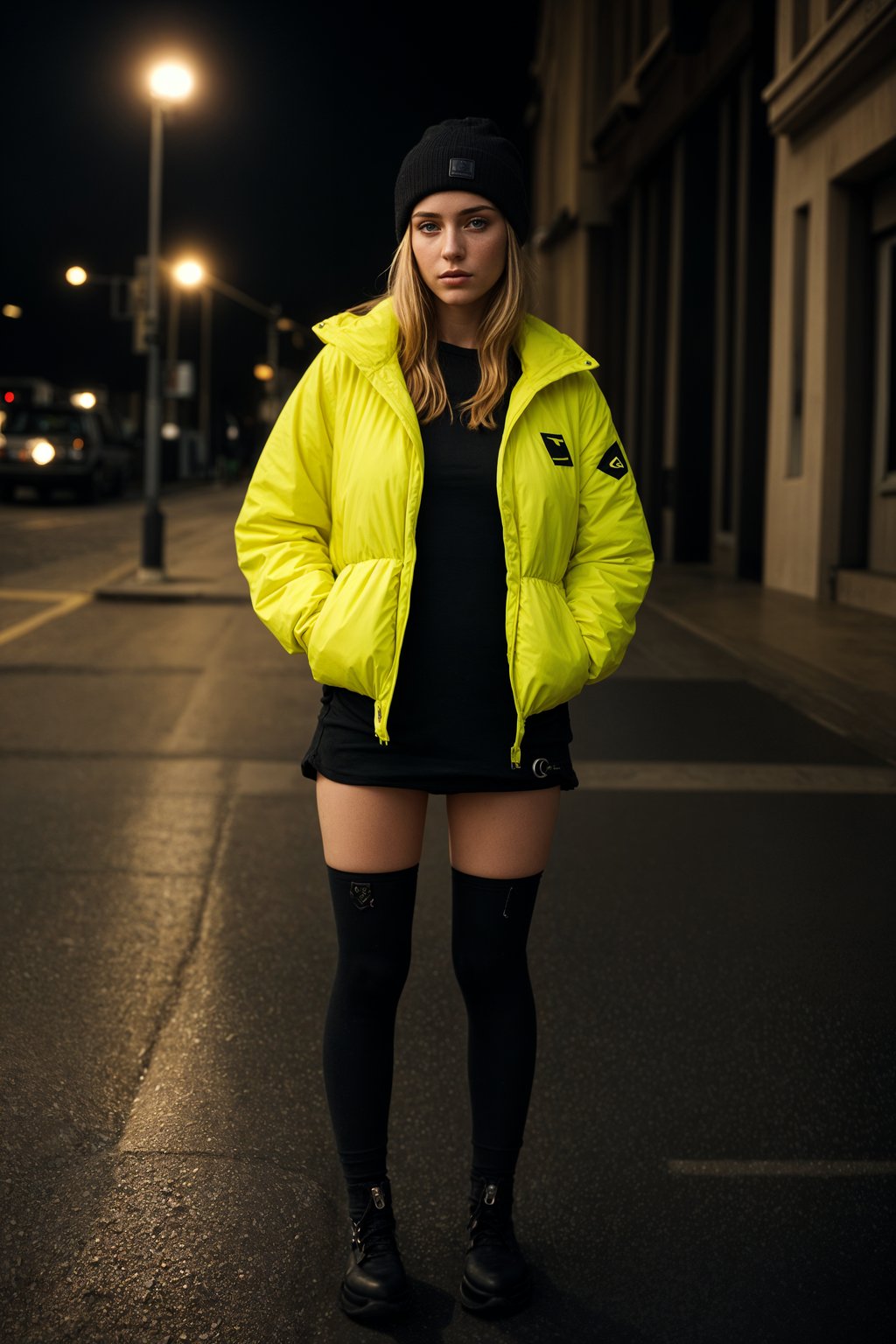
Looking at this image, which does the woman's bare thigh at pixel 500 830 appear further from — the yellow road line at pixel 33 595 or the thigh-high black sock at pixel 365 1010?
the yellow road line at pixel 33 595

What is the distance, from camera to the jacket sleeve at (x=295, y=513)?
9.46ft

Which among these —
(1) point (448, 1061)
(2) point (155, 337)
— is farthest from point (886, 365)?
(1) point (448, 1061)

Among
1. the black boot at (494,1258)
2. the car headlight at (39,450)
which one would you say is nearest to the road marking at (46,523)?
the car headlight at (39,450)

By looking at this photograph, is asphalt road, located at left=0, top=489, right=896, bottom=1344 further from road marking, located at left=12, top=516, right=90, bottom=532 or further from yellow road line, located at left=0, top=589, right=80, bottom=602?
road marking, located at left=12, top=516, right=90, bottom=532

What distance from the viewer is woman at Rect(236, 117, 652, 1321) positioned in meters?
2.82

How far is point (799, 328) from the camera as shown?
1789 centimetres

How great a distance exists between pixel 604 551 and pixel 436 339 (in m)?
0.49

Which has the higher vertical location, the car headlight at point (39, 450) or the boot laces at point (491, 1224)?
the car headlight at point (39, 450)

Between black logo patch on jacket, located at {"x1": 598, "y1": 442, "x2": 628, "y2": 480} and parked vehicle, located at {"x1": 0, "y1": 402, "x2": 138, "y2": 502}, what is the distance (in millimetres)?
35443

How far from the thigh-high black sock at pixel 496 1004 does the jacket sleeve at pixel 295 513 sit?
0.58m

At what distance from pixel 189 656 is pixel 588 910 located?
291 inches

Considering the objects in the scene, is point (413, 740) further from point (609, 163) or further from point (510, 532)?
point (609, 163)

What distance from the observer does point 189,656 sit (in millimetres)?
12430

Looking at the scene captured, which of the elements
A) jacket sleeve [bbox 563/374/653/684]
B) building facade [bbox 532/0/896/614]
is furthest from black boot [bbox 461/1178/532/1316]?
building facade [bbox 532/0/896/614]
